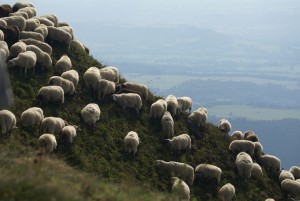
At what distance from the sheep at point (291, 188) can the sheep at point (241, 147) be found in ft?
9.41

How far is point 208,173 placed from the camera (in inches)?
1152

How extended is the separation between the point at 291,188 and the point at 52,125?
1485 centimetres

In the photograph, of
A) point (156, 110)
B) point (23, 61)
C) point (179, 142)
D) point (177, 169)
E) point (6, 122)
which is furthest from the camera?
point (156, 110)

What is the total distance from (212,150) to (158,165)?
545cm

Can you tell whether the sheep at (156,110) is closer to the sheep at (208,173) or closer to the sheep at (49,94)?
the sheep at (208,173)

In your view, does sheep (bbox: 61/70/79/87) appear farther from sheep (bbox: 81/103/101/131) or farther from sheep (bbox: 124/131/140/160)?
sheep (bbox: 124/131/140/160)

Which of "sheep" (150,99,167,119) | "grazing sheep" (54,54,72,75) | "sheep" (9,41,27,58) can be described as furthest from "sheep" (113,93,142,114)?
"sheep" (9,41,27,58)

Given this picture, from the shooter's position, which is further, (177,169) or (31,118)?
(177,169)

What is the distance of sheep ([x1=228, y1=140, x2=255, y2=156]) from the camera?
33.2m

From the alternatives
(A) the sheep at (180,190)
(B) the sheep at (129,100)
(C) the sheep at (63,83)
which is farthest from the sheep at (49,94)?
(A) the sheep at (180,190)

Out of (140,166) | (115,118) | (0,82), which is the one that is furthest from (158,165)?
(0,82)

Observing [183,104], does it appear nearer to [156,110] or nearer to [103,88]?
[156,110]

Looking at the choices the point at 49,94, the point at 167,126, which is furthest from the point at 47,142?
the point at 167,126

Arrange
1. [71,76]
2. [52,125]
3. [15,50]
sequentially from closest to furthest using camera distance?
[52,125], [15,50], [71,76]
